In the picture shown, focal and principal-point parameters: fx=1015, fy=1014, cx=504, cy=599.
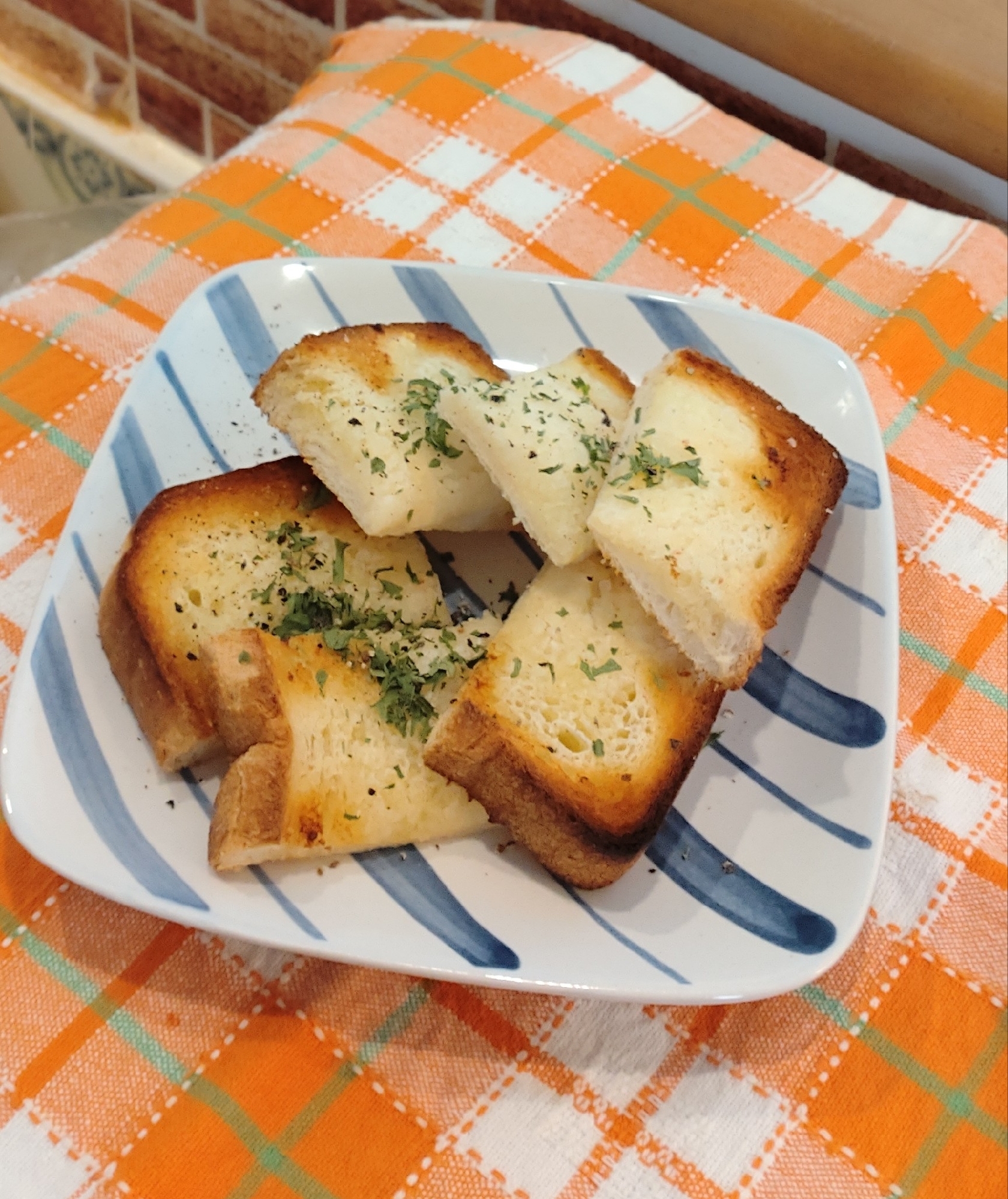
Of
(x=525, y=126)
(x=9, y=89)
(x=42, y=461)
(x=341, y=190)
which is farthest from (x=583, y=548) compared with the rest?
(x=9, y=89)

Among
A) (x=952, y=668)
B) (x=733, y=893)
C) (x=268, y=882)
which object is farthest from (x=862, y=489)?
(x=268, y=882)

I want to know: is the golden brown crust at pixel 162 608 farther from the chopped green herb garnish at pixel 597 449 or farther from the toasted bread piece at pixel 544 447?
the chopped green herb garnish at pixel 597 449

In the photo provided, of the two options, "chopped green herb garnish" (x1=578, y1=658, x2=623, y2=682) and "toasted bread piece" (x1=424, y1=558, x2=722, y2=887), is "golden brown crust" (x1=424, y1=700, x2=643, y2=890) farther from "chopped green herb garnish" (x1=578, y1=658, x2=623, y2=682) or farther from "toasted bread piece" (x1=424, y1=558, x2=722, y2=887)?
"chopped green herb garnish" (x1=578, y1=658, x2=623, y2=682)

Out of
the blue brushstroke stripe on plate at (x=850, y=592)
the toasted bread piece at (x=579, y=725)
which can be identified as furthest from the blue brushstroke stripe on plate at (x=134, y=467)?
the blue brushstroke stripe on plate at (x=850, y=592)

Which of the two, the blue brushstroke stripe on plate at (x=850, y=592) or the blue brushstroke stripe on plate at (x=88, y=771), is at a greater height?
the blue brushstroke stripe on plate at (x=850, y=592)

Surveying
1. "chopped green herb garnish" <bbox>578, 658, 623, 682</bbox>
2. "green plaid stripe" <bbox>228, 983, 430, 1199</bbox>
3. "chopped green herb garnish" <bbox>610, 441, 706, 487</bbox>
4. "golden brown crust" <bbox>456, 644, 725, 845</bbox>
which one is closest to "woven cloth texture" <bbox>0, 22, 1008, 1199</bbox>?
"green plaid stripe" <bbox>228, 983, 430, 1199</bbox>
